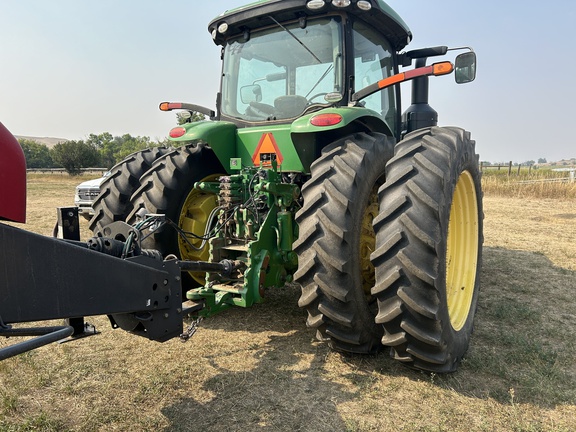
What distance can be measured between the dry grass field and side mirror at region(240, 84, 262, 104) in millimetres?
1962

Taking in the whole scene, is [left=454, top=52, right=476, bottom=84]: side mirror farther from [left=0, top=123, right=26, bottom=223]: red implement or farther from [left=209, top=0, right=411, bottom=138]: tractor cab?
[left=0, top=123, right=26, bottom=223]: red implement

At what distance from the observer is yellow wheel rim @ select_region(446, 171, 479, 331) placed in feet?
10.4

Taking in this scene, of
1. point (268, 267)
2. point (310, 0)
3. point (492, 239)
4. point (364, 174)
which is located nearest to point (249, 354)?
point (268, 267)

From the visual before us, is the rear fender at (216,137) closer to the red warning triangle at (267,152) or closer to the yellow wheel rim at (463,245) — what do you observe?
the red warning triangle at (267,152)

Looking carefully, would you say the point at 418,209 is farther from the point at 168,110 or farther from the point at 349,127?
the point at 168,110

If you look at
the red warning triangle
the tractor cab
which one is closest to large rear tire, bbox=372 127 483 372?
the tractor cab

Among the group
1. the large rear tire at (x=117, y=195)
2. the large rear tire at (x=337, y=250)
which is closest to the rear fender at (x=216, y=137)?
the large rear tire at (x=117, y=195)

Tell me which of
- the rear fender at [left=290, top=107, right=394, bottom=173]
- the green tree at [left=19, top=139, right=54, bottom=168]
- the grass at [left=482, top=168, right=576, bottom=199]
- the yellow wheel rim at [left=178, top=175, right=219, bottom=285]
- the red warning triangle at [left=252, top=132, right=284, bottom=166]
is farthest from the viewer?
the green tree at [left=19, top=139, right=54, bottom=168]

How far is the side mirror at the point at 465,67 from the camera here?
10.8 ft

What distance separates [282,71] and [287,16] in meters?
0.44

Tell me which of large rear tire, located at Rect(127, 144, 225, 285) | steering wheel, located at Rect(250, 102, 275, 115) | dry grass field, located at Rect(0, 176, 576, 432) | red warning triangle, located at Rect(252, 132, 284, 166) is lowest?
dry grass field, located at Rect(0, 176, 576, 432)

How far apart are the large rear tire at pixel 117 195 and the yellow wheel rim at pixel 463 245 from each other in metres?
2.74

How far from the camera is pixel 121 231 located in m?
2.20

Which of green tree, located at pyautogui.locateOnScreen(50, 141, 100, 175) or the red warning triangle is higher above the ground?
green tree, located at pyautogui.locateOnScreen(50, 141, 100, 175)
